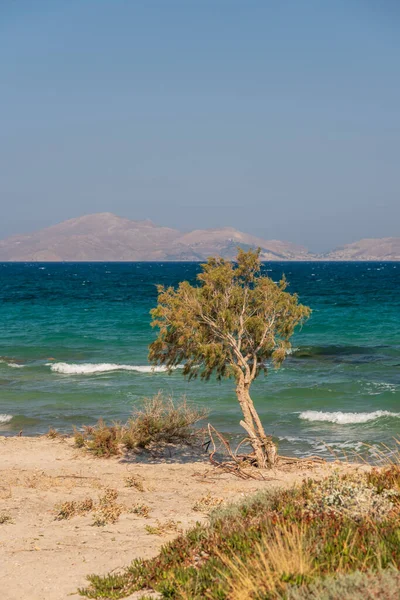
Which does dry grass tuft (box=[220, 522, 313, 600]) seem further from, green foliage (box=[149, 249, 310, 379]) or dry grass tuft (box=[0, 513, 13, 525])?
green foliage (box=[149, 249, 310, 379])

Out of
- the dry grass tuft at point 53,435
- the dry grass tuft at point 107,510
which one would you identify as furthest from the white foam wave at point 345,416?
the dry grass tuft at point 107,510

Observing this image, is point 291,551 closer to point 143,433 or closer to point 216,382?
point 143,433

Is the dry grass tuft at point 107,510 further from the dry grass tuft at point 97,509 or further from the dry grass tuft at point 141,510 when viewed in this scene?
the dry grass tuft at point 141,510

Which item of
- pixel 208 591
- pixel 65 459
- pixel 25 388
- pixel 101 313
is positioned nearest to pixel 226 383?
pixel 25 388

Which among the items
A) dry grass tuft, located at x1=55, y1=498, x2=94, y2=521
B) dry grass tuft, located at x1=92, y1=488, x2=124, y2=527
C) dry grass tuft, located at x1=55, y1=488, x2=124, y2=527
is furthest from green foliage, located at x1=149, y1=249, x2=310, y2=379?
dry grass tuft, located at x1=55, y1=498, x2=94, y2=521

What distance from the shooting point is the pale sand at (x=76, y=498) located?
9.52 m

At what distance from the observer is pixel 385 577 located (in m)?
6.03

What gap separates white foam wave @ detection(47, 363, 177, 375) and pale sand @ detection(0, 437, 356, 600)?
12.8 meters

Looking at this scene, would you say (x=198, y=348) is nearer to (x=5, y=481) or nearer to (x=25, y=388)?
(x=5, y=481)

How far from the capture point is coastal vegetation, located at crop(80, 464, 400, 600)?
6.48 meters

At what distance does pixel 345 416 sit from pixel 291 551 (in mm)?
17493

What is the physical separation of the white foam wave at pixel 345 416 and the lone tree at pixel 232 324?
7179 millimetres

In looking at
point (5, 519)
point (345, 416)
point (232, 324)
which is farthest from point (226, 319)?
point (345, 416)

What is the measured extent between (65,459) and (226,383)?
12.9m
